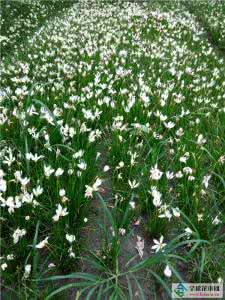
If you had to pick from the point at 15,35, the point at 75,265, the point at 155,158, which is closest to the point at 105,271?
the point at 75,265

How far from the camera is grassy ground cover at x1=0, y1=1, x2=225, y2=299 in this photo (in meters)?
2.86

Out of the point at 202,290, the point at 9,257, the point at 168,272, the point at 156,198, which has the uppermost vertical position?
the point at 156,198

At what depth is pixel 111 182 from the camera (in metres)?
3.97

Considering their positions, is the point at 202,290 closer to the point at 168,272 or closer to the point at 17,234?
the point at 168,272

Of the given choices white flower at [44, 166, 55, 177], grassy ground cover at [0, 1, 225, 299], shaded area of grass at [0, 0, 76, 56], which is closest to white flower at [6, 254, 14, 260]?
grassy ground cover at [0, 1, 225, 299]

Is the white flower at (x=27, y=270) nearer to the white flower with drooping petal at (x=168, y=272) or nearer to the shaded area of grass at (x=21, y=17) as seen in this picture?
the white flower with drooping petal at (x=168, y=272)

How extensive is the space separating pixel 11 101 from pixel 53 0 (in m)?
10.8

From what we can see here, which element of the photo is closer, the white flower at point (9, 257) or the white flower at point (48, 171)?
the white flower at point (9, 257)

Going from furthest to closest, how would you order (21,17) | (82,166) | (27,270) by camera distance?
1. (21,17)
2. (82,166)
3. (27,270)

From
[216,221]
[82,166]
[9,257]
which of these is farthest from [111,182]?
[9,257]

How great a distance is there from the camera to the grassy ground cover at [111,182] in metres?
2.86

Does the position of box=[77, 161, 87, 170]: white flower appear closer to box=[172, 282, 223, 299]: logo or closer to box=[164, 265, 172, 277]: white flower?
box=[164, 265, 172, 277]: white flower

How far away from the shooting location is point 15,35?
981 centimetres

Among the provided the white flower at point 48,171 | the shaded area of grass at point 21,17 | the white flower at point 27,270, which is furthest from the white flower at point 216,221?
the shaded area of grass at point 21,17
